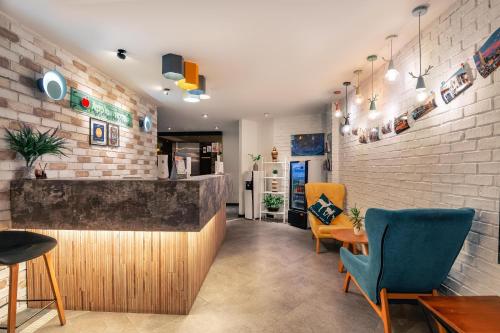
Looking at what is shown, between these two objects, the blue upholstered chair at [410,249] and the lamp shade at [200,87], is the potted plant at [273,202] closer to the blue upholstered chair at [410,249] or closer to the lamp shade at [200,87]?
the lamp shade at [200,87]

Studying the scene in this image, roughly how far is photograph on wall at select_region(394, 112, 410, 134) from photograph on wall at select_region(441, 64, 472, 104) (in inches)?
23.3

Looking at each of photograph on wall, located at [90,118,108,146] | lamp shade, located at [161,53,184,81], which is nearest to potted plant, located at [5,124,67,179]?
photograph on wall, located at [90,118,108,146]

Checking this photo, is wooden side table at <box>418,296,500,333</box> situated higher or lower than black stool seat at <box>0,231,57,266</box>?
lower

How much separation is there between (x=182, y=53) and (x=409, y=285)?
127 inches

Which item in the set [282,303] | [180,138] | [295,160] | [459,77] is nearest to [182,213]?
[282,303]

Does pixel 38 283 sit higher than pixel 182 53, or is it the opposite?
pixel 182 53

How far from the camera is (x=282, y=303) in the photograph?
97.2 inches

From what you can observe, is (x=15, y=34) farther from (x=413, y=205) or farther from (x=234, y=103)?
(x=413, y=205)

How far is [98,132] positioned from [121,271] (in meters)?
2.02

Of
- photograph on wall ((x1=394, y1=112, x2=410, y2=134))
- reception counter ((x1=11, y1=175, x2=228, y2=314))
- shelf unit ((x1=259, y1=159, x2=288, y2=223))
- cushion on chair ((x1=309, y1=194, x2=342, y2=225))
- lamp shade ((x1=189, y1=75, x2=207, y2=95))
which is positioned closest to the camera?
reception counter ((x1=11, y1=175, x2=228, y2=314))

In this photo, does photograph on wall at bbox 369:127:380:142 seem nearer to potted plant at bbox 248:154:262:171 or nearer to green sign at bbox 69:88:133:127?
potted plant at bbox 248:154:262:171

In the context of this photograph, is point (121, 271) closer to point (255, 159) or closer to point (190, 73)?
point (190, 73)

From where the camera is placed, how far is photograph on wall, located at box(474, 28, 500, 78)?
5.48 feet

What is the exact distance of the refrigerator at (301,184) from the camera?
18.3ft
